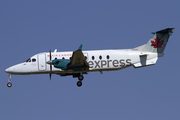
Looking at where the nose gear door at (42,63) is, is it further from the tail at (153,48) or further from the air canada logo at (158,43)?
the air canada logo at (158,43)

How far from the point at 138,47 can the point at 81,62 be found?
7303 millimetres

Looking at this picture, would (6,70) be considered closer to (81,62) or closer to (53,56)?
(53,56)

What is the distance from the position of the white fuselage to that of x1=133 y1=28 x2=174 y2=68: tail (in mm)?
114

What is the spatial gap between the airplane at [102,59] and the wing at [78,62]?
128mm

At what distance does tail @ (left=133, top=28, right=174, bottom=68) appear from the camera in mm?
39844

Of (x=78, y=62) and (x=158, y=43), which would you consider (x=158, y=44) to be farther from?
(x=78, y=62)

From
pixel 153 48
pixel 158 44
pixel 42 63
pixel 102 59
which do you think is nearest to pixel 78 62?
pixel 102 59

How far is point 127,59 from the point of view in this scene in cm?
3969

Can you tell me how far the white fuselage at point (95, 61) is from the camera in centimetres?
3934

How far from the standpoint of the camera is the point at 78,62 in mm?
37188

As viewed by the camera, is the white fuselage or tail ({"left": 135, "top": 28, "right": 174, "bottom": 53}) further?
tail ({"left": 135, "top": 28, "right": 174, "bottom": 53})

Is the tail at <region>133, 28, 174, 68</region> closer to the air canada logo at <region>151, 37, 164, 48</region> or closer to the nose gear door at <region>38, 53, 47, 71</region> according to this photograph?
the air canada logo at <region>151, 37, 164, 48</region>

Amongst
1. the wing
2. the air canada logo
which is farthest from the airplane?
the wing

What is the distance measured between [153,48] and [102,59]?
19.4 ft
